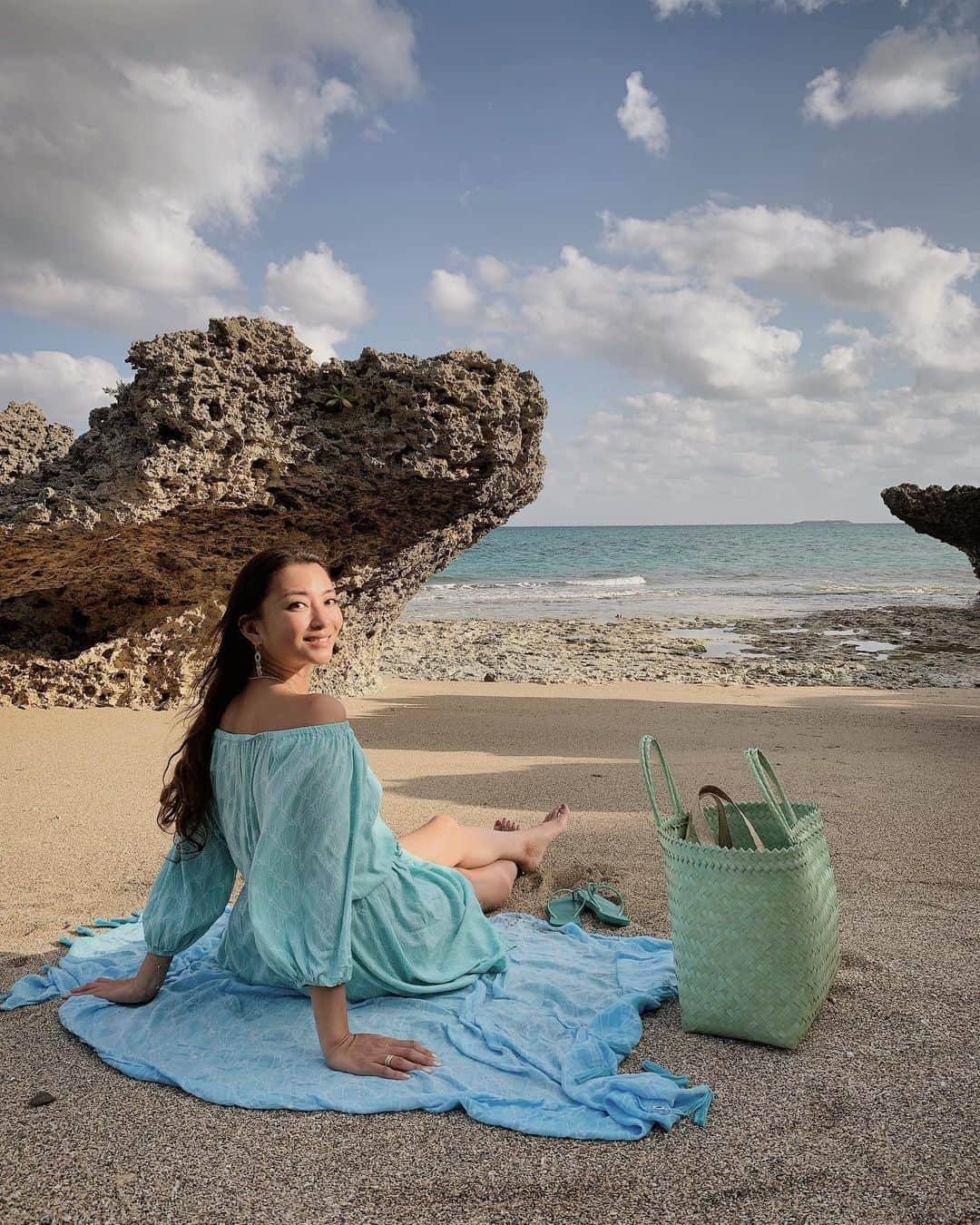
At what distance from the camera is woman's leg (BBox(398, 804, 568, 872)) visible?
3682 mm

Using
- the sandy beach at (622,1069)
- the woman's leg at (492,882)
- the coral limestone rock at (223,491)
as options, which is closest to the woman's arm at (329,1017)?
the sandy beach at (622,1069)

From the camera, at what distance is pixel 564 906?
12.7 feet

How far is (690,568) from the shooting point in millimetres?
42781

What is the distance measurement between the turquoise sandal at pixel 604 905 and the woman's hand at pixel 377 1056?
4.40 ft

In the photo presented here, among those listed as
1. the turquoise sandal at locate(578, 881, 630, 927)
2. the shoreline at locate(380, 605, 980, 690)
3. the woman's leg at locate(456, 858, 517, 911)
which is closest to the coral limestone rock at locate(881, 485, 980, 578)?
the shoreline at locate(380, 605, 980, 690)

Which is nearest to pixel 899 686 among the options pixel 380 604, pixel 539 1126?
pixel 380 604

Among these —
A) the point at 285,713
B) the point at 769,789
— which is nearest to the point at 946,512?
the point at 769,789

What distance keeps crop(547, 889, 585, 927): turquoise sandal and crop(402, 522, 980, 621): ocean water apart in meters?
14.8

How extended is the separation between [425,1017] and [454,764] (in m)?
3.78

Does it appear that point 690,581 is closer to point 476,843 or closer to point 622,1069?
point 476,843

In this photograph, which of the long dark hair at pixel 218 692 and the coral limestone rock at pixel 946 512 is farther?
the coral limestone rock at pixel 946 512

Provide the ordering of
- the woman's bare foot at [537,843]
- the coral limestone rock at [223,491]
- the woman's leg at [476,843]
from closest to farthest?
the woman's leg at [476,843] → the woman's bare foot at [537,843] → the coral limestone rock at [223,491]

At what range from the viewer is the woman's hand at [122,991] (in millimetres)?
2969

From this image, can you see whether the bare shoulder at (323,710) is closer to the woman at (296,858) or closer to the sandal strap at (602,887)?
the woman at (296,858)
